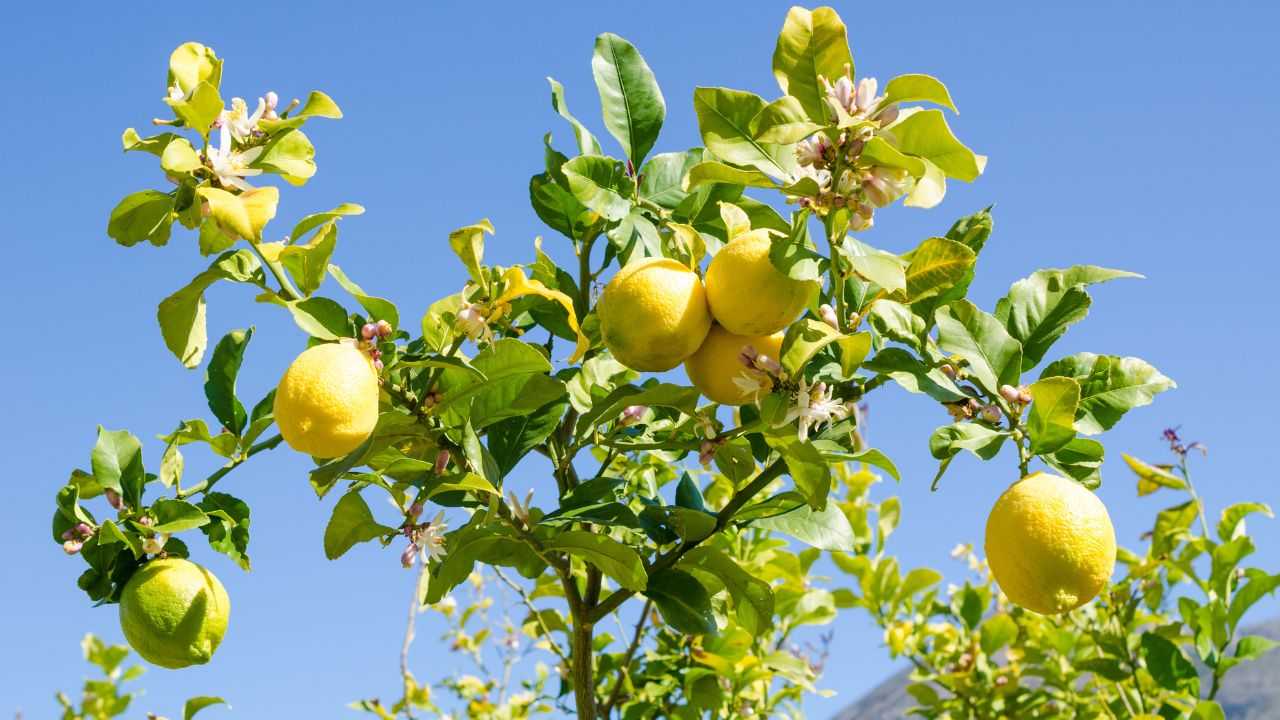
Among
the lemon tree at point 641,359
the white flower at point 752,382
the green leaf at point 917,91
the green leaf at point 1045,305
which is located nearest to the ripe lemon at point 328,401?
the lemon tree at point 641,359

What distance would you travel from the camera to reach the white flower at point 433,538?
1.40 m

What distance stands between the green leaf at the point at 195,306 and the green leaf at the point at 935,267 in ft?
2.35

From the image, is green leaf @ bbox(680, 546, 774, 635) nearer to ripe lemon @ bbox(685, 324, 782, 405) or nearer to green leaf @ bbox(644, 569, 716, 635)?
green leaf @ bbox(644, 569, 716, 635)

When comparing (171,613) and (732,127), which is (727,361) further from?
(171,613)

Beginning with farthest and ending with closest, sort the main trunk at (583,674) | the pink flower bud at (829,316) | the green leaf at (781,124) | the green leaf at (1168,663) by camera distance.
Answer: the green leaf at (1168,663)
the main trunk at (583,674)
the pink flower bud at (829,316)
the green leaf at (781,124)

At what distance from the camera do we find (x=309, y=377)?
116 cm

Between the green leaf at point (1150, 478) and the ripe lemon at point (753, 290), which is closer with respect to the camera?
the ripe lemon at point (753, 290)

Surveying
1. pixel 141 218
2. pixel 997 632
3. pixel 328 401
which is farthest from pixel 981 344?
pixel 997 632

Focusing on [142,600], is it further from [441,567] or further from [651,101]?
[651,101]

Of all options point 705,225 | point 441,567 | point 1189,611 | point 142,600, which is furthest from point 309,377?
point 1189,611

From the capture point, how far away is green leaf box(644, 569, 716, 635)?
4.77ft

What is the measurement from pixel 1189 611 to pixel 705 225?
57.6 inches

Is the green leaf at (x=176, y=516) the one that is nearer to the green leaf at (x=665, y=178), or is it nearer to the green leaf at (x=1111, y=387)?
the green leaf at (x=665, y=178)

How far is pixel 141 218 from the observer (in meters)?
1.32
